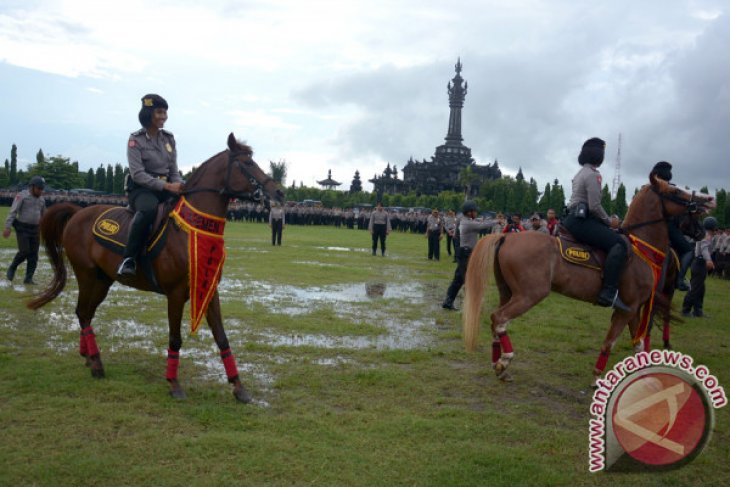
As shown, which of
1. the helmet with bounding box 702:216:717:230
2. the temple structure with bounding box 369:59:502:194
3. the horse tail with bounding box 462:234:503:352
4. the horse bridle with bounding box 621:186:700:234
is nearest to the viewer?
the horse bridle with bounding box 621:186:700:234

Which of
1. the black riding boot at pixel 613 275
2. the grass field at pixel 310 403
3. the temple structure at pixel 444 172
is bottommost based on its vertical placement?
the grass field at pixel 310 403

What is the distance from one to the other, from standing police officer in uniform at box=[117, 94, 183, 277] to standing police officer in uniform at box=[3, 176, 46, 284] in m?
6.87

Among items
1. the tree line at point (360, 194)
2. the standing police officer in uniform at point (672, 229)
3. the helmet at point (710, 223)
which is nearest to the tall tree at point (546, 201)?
the tree line at point (360, 194)

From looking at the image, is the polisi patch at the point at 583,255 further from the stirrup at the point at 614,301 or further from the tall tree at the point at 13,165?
the tall tree at the point at 13,165

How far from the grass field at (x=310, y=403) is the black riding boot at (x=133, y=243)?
4.11ft

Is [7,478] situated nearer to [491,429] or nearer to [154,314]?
[491,429]

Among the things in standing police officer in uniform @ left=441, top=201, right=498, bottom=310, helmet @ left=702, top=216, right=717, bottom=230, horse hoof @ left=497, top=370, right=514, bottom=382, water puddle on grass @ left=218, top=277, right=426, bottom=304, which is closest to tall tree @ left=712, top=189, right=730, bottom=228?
helmet @ left=702, top=216, right=717, bottom=230

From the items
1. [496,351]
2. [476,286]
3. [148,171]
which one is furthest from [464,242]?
[148,171]

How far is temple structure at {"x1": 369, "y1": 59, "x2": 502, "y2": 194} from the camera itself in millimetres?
101938

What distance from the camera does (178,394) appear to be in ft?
19.3

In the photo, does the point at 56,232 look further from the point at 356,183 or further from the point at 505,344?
the point at 356,183

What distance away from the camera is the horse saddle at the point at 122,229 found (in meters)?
6.20

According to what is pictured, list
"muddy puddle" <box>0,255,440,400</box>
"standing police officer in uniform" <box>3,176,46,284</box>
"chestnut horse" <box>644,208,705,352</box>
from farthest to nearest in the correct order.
→ 1. "standing police officer in uniform" <box>3,176,46,284</box>
2. "chestnut horse" <box>644,208,705,352</box>
3. "muddy puddle" <box>0,255,440,400</box>

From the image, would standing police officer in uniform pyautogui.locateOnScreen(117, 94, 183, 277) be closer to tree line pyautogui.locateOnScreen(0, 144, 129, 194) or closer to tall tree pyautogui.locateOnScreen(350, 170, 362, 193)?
tree line pyautogui.locateOnScreen(0, 144, 129, 194)
